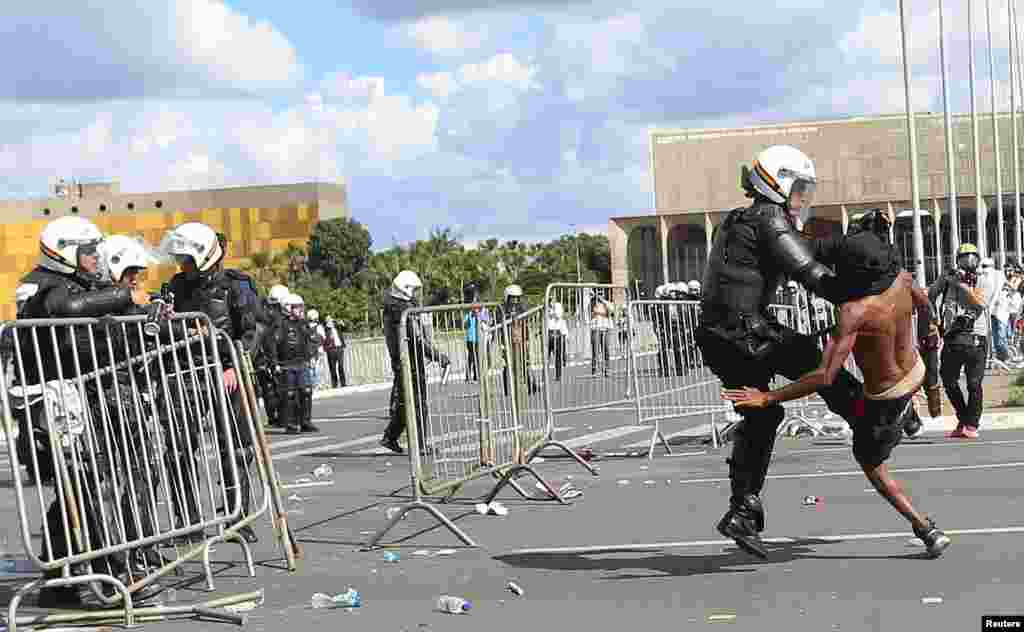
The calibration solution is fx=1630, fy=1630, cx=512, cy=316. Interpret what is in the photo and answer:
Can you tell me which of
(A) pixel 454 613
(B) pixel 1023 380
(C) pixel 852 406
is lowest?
(B) pixel 1023 380

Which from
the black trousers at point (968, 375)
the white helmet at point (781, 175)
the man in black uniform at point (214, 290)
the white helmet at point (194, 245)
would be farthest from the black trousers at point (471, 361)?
the black trousers at point (968, 375)

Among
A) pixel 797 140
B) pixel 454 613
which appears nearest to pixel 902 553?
pixel 454 613

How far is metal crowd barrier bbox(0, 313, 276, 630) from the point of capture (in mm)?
7000

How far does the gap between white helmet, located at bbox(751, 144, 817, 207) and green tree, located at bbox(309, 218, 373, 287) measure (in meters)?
115

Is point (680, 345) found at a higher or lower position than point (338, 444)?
higher

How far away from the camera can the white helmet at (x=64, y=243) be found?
25.5 ft

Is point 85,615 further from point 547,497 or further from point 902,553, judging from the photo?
point 547,497

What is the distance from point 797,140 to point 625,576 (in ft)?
295

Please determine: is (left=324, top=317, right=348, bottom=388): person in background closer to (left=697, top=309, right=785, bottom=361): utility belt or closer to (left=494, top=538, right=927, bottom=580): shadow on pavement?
(left=494, top=538, right=927, bottom=580): shadow on pavement

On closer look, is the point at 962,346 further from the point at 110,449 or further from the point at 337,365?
the point at 337,365

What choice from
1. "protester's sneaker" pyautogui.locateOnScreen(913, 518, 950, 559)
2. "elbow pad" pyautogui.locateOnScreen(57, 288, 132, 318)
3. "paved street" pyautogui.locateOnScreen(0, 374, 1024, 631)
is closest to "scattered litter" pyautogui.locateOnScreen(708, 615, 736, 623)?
"paved street" pyautogui.locateOnScreen(0, 374, 1024, 631)

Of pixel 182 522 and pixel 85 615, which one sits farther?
pixel 182 522

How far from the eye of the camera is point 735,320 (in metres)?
7.91

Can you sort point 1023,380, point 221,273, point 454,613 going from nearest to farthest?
point 454,613, point 221,273, point 1023,380
